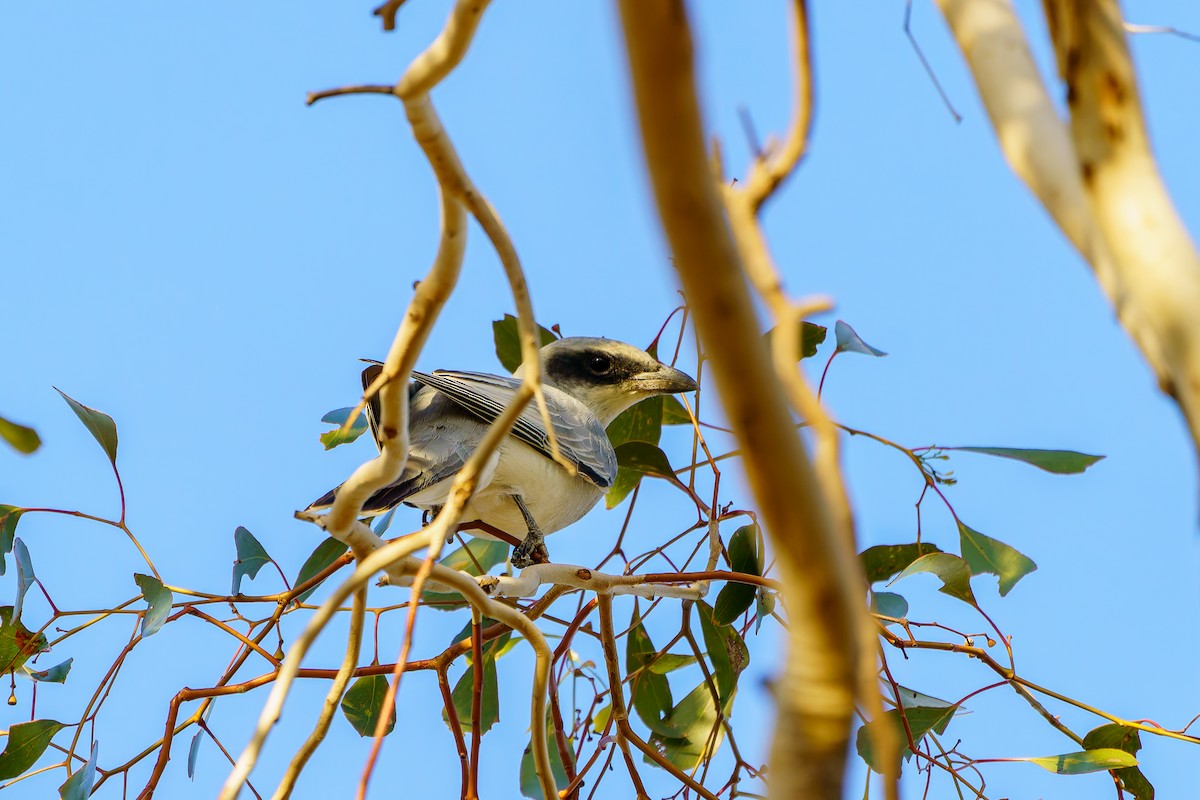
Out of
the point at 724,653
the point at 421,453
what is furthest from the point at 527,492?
the point at 724,653

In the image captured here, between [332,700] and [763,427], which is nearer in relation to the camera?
[763,427]

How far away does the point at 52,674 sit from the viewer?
275 cm

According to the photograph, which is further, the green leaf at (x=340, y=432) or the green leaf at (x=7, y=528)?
the green leaf at (x=340, y=432)

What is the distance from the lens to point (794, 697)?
2.55ft

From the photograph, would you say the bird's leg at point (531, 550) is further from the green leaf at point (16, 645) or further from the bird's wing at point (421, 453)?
the green leaf at point (16, 645)

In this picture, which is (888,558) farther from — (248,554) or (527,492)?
(248,554)

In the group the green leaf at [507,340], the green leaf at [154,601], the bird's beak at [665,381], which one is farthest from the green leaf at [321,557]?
the bird's beak at [665,381]

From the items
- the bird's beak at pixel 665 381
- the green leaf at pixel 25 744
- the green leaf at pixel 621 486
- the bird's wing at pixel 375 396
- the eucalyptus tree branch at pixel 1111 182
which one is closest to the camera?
the eucalyptus tree branch at pixel 1111 182

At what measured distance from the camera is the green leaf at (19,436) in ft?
4.75

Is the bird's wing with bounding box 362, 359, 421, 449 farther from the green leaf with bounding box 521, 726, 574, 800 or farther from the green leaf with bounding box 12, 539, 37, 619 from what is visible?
the green leaf with bounding box 521, 726, 574, 800

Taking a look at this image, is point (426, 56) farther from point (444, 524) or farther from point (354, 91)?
point (444, 524)

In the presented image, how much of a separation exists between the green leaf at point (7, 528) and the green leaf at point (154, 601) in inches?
14.5

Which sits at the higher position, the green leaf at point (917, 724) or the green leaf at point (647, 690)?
the green leaf at point (647, 690)

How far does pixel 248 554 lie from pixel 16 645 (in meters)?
0.55
